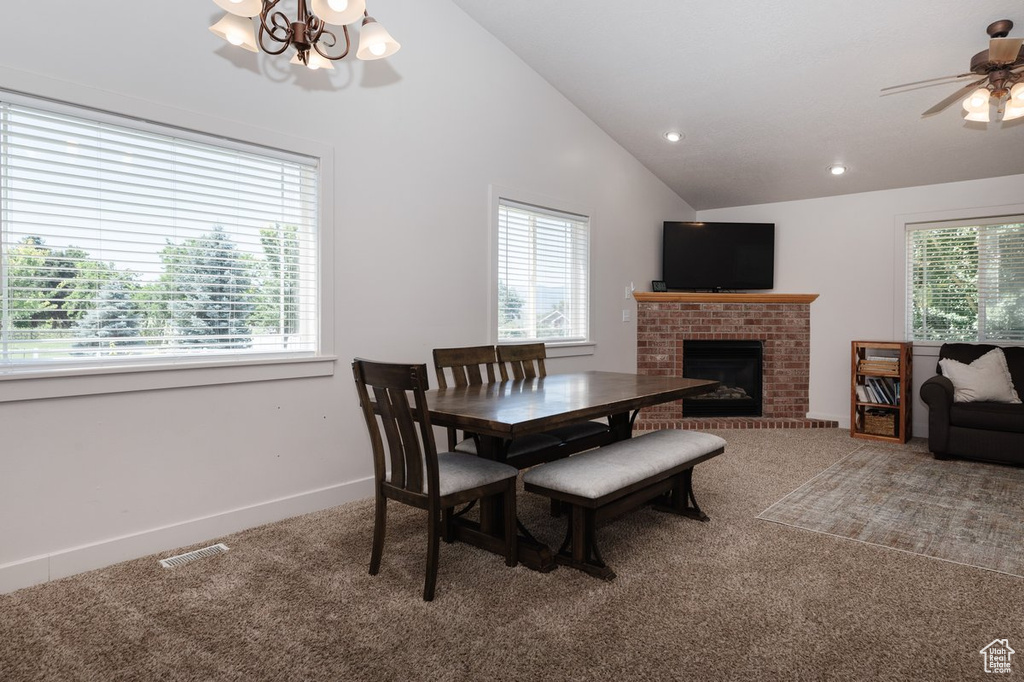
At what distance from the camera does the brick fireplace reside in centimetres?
584

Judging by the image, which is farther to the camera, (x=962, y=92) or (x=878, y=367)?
(x=878, y=367)

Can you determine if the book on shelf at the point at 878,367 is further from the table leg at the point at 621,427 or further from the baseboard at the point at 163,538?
the baseboard at the point at 163,538

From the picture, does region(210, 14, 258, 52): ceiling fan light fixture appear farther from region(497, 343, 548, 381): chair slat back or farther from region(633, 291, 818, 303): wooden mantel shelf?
region(633, 291, 818, 303): wooden mantel shelf

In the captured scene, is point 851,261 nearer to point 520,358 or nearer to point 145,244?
point 520,358

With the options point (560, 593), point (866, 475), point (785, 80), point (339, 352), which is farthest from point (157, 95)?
point (866, 475)

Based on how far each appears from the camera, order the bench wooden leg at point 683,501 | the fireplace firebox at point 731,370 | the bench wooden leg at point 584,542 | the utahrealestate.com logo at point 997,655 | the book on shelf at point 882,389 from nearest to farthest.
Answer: the utahrealestate.com logo at point 997,655
the bench wooden leg at point 584,542
the bench wooden leg at point 683,501
the book on shelf at point 882,389
the fireplace firebox at point 731,370

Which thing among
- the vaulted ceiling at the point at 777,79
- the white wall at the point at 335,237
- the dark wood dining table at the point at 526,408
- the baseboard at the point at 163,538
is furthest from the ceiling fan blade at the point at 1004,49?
the baseboard at the point at 163,538

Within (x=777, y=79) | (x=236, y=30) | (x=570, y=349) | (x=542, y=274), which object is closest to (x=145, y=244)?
(x=236, y=30)

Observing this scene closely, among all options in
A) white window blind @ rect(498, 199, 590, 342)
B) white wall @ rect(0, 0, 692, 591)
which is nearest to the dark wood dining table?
white wall @ rect(0, 0, 692, 591)

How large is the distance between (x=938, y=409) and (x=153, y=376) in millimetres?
5105

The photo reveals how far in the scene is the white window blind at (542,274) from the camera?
4.53m

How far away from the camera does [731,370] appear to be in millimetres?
6082

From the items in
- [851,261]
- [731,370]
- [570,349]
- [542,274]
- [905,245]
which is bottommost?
[731,370]

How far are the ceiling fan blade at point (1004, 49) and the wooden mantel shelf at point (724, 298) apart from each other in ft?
10.2
